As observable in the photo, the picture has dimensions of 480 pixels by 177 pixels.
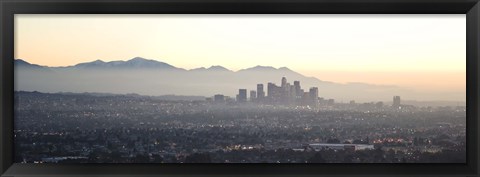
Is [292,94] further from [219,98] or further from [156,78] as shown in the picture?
[156,78]

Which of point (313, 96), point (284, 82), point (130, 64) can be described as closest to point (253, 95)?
point (284, 82)

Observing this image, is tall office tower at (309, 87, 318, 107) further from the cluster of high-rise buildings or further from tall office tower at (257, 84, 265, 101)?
tall office tower at (257, 84, 265, 101)

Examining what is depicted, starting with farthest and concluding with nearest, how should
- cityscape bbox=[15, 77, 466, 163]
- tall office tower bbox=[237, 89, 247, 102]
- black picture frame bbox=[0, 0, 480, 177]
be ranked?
1. tall office tower bbox=[237, 89, 247, 102]
2. cityscape bbox=[15, 77, 466, 163]
3. black picture frame bbox=[0, 0, 480, 177]

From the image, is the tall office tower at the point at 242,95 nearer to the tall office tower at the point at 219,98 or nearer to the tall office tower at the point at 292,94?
the tall office tower at the point at 219,98

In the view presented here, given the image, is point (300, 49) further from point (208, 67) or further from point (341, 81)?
point (208, 67)

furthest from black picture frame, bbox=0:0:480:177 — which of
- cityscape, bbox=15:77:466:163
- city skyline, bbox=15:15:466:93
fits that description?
city skyline, bbox=15:15:466:93

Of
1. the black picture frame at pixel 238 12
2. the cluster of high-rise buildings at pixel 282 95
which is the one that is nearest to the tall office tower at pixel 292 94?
the cluster of high-rise buildings at pixel 282 95

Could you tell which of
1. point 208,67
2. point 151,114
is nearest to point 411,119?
point 208,67
